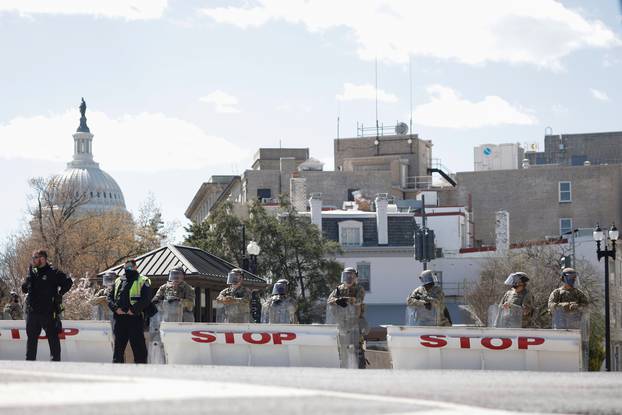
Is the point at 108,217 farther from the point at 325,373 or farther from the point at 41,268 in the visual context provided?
the point at 325,373

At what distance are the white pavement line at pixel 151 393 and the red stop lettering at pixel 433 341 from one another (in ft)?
37.0

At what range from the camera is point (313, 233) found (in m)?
76.6

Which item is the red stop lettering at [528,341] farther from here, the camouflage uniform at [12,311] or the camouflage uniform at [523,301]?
the camouflage uniform at [12,311]

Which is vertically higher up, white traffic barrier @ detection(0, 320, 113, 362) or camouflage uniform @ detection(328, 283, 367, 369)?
camouflage uniform @ detection(328, 283, 367, 369)

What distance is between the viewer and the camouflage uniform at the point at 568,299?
74.5ft

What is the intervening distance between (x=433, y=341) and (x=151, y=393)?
486 inches

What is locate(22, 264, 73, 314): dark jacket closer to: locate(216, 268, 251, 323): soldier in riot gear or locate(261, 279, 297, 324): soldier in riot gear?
locate(261, 279, 297, 324): soldier in riot gear

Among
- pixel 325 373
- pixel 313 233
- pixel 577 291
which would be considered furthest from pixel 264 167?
pixel 325 373

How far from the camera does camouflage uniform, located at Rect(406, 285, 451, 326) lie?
2323 centimetres

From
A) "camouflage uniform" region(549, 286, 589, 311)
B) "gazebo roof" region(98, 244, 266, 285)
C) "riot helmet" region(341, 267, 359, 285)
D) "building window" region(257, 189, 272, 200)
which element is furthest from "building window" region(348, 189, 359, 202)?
"camouflage uniform" region(549, 286, 589, 311)

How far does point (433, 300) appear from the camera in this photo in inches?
914

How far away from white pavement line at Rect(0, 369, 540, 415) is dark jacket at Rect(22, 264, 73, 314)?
9.91 metres

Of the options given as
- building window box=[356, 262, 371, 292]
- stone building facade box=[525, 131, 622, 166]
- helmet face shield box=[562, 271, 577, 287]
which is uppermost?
stone building facade box=[525, 131, 622, 166]

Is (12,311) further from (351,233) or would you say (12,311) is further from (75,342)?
(351,233)
